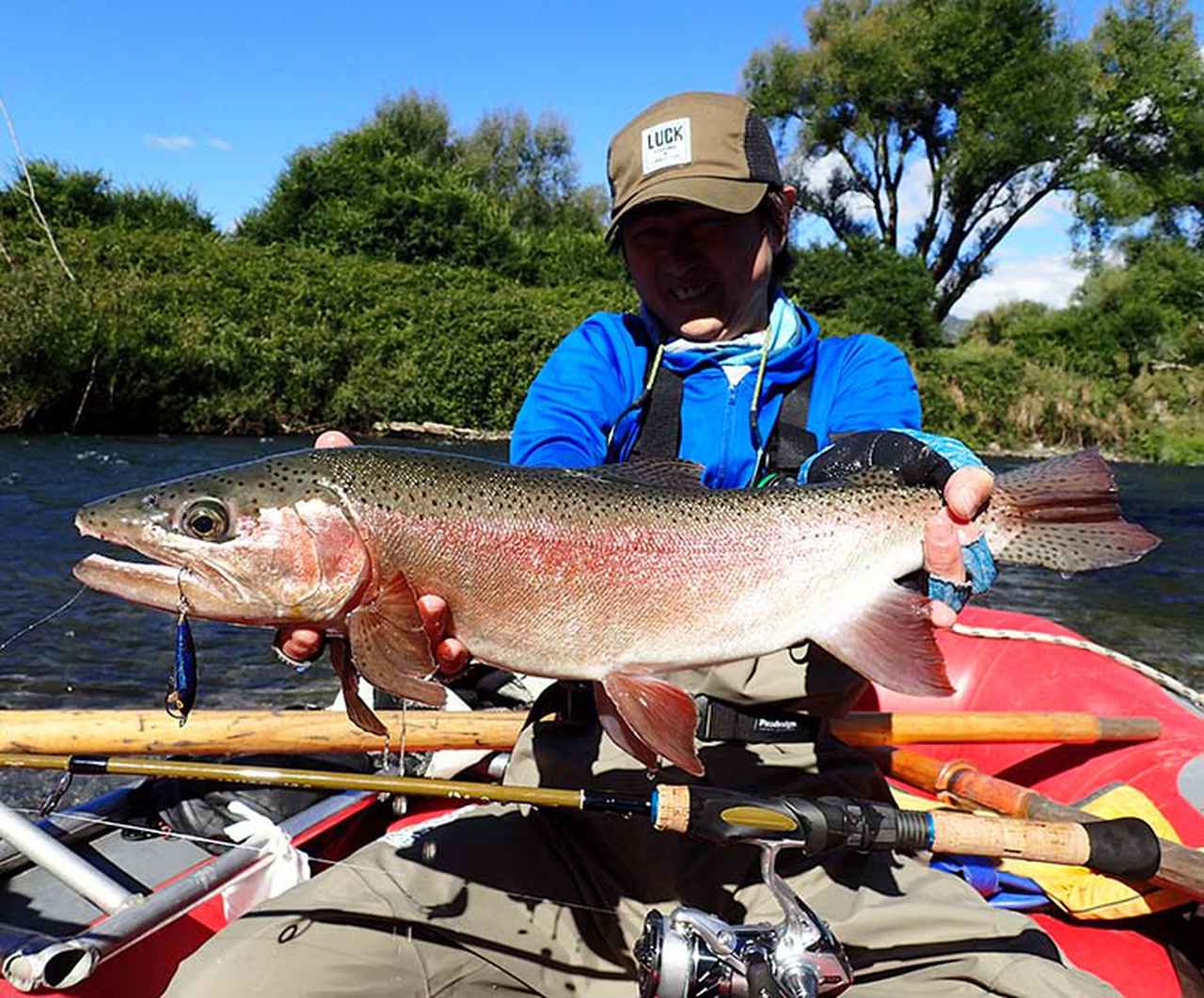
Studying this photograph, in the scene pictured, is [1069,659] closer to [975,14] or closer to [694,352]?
[694,352]

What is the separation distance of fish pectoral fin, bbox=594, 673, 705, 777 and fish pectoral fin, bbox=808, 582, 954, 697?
39 centimetres

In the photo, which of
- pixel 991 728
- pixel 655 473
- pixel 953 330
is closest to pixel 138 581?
pixel 655 473

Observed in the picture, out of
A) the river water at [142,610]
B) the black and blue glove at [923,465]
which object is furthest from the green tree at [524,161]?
the black and blue glove at [923,465]

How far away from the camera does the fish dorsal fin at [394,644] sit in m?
2.30

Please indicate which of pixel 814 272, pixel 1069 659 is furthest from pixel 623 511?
pixel 814 272

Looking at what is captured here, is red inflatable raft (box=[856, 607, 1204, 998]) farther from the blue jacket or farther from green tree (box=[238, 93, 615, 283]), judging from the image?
green tree (box=[238, 93, 615, 283])

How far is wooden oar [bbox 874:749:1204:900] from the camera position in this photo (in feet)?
9.51

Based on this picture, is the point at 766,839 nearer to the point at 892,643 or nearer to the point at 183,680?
the point at 892,643

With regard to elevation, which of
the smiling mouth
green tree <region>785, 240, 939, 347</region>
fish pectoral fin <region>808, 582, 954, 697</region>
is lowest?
fish pectoral fin <region>808, 582, 954, 697</region>

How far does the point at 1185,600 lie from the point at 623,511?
36.1 feet

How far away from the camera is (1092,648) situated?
4.60m

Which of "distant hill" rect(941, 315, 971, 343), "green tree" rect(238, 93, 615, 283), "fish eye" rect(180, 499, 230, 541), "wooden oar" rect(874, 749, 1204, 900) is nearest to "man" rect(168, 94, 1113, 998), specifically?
"fish eye" rect(180, 499, 230, 541)

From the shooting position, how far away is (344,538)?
7.72 ft

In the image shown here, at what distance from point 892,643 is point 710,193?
4.56 feet
